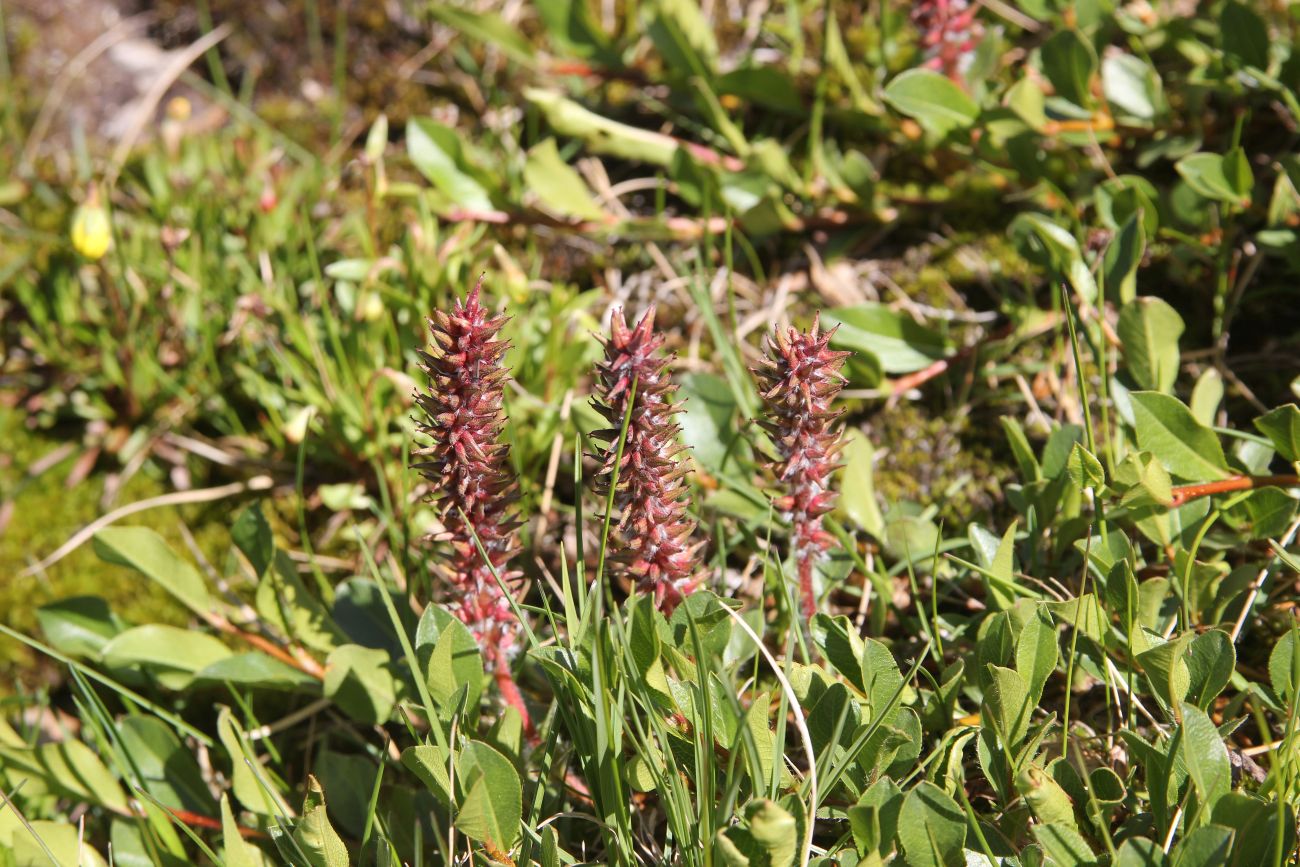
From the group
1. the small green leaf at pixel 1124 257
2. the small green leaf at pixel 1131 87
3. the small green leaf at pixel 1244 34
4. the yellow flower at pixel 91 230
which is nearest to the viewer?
the small green leaf at pixel 1124 257

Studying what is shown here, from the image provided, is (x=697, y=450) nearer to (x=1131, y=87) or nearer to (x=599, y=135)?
(x=599, y=135)

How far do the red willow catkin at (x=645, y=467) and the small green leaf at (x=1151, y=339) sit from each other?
1107mm

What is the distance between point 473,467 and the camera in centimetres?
182

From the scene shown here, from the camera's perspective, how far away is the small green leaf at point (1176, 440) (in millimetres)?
2152

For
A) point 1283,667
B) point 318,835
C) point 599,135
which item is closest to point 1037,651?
point 1283,667

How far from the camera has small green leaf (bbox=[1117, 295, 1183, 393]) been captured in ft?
7.64

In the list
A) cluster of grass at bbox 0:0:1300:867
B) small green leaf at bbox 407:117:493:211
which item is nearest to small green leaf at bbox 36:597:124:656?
cluster of grass at bbox 0:0:1300:867

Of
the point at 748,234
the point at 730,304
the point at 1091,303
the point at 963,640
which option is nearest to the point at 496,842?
the point at 963,640

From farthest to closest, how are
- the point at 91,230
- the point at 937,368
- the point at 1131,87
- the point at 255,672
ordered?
the point at 91,230 < the point at 1131,87 < the point at 937,368 < the point at 255,672

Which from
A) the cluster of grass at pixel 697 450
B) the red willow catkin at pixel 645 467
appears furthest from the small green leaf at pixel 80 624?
the red willow catkin at pixel 645 467

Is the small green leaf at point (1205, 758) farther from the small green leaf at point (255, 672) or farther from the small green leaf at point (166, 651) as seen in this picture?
the small green leaf at point (166, 651)

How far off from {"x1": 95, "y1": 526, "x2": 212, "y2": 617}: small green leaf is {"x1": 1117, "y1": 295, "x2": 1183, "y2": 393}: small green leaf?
213 cm

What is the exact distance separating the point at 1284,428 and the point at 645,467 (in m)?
1.24

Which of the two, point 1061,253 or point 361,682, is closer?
point 361,682
